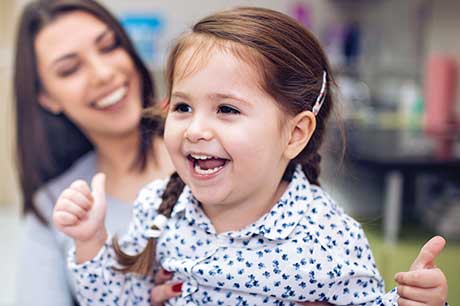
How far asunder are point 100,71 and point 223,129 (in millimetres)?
582

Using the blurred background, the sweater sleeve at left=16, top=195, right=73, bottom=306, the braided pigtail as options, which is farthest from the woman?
the braided pigtail

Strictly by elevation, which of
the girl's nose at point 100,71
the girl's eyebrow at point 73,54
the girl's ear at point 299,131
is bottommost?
the girl's ear at point 299,131

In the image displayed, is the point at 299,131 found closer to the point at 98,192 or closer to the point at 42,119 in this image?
the point at 98,192

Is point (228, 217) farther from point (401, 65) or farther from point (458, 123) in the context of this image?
point (401, 65)

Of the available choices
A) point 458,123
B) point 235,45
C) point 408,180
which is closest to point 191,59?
point 235,45

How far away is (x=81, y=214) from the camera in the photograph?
35.8 inches

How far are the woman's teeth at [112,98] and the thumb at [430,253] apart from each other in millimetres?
740

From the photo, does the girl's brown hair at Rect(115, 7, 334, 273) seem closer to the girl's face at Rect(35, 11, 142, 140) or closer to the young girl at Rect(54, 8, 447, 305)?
the young girl at Rect(54, 8, 447, 305)

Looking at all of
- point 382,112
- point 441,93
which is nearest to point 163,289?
point 441,93

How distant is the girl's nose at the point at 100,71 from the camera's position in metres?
1.28

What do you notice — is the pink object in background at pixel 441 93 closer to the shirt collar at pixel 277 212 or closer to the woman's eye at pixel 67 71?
the woman's eye at pixel 67 71

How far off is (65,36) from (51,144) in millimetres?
286

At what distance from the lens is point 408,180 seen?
1676 mm

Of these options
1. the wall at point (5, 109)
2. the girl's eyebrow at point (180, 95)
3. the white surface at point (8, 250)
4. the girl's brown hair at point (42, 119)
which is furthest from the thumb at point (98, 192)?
the wall at point (5, 109)
